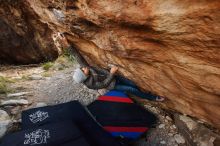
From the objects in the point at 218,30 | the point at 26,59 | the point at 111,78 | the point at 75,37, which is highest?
the point at 218,30

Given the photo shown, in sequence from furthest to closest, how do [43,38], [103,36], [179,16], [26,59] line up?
[26,59]
[43,38]
[103,36]
[179,16]

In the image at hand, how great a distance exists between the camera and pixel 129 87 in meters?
4.66

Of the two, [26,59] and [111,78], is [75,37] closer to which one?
[111,78]

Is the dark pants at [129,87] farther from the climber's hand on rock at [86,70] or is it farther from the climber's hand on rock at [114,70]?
the climber's hand on rock at [86,70]

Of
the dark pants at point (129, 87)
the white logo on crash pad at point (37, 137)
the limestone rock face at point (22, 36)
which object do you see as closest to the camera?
the white logo on crash pad at point (37, 137)

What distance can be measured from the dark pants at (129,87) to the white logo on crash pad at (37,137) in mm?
1448

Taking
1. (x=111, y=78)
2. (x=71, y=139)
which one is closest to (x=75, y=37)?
(x=111, y=78)

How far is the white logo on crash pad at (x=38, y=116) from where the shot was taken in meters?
4.46

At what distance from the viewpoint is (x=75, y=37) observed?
4.92 metres

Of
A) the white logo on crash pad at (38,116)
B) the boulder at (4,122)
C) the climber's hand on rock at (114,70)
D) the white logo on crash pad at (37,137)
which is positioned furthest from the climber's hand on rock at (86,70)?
the boulder at (4,122)

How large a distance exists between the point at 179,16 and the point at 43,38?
669 centimetres

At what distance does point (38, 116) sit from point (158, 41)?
2.38 m

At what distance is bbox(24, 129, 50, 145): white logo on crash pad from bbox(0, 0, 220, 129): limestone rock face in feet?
4.96

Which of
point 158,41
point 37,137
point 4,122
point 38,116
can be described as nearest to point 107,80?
point 38,116
